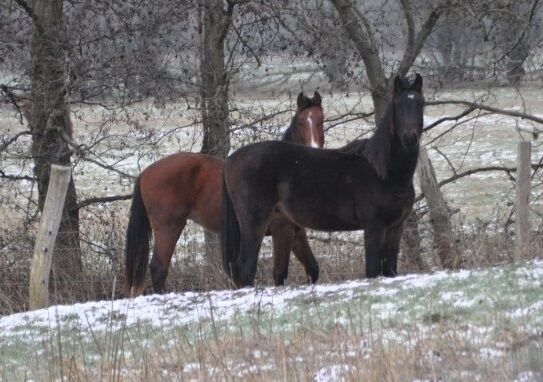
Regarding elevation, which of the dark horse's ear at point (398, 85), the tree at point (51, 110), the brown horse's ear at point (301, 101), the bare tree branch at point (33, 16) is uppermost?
the bare tree branch at point (33, 16)

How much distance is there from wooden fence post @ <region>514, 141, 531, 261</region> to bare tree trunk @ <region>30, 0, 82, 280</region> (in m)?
5.38

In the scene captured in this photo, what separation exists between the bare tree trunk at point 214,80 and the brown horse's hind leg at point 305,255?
104 inches

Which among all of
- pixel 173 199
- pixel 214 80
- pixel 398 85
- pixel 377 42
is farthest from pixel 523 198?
pixel 214 80

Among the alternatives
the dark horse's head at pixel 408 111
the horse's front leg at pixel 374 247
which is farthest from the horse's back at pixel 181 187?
the dark horse's head at pixel 408 111

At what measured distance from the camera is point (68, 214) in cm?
1311

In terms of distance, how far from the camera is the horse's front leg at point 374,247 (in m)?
8.21

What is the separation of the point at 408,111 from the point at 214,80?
5247 mm

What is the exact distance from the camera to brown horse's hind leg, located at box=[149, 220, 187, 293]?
1045 centimetres

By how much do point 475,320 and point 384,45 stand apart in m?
8.26

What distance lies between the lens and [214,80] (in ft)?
41.9

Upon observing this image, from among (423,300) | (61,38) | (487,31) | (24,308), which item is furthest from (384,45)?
(423,300)

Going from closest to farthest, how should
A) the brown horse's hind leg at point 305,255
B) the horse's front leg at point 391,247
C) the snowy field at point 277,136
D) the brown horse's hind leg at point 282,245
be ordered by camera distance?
1. the horse's front leg at point 391,247
2. the brown horse's hind leg at point 282,245
3. the brown horse's hind leg at point 305,255
4. the snowy field at point 277,136

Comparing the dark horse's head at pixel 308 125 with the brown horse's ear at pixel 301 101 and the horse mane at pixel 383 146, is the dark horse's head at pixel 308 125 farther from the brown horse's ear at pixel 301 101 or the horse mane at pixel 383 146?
the horse mane at pixel 383 146

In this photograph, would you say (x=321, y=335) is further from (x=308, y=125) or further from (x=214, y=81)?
(x=214, y=81)
